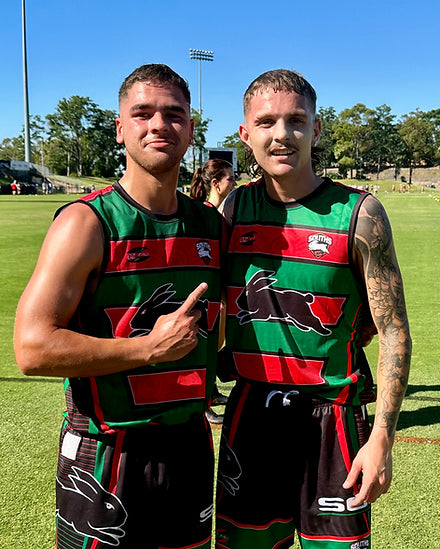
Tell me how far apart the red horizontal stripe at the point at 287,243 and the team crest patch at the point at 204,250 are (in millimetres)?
152

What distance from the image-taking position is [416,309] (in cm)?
907

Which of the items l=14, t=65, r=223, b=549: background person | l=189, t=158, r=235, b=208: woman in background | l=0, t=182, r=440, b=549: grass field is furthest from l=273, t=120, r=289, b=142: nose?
l=189, t=158, r=235, b=208: woman in background

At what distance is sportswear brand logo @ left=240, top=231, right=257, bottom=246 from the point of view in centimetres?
225

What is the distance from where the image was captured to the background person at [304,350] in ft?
6.79

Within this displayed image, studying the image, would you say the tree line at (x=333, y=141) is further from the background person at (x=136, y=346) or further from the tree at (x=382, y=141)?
the background person at (x=136, y=346)

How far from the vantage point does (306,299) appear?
2.14 metres

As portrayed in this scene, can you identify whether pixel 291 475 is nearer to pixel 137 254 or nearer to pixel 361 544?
A: pixel 361 544

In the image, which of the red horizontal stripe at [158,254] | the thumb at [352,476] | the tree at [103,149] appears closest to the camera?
the red horizontal stripe at [158,254]

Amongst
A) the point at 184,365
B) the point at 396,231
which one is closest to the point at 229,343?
the point at 184,365

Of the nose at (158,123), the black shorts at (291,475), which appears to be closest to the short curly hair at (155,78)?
the nose at (158,123)

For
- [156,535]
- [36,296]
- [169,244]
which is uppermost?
[169,244]

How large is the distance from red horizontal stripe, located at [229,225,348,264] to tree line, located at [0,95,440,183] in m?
79.1

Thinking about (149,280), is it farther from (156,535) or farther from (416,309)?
(416,309)

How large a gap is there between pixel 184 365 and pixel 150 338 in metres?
0.27
